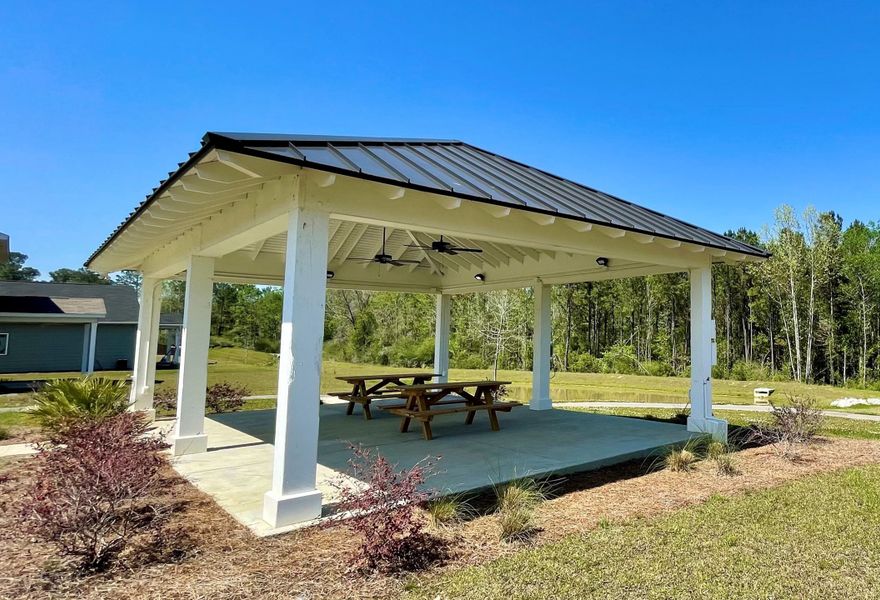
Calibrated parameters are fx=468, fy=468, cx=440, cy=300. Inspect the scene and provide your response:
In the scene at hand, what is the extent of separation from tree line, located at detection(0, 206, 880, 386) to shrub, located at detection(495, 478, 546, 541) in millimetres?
22444

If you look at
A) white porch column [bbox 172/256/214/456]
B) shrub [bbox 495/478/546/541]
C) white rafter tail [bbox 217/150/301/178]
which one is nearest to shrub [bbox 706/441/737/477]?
shrub [bbox 495/478/546/541]

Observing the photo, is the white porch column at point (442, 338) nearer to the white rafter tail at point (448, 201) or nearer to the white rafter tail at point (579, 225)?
the white rafter tail at point (579, 225)

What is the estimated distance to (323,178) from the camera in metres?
3.93

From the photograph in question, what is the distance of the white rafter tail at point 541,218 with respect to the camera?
5.24m

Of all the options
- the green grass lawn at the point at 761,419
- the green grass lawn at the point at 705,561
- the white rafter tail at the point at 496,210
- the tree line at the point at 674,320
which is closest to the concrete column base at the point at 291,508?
the green grass lawn at the point at 705,561

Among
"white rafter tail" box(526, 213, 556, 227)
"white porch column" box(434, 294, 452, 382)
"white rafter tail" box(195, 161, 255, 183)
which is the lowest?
"white porch column" box(434, 294, 452, 382)

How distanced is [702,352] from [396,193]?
637 cm

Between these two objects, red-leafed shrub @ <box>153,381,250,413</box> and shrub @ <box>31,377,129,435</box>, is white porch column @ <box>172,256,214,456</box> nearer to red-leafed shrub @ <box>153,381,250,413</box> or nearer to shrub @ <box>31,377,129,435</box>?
shrub @ <box>31,377,129,435</box>

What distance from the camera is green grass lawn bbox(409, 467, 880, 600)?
2.94 meters

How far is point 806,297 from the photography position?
2789 cm

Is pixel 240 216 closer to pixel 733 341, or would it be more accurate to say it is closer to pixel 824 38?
pixel 824 38

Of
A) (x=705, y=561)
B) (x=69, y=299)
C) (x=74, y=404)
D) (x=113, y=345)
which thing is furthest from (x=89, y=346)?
(x=705, y=561)

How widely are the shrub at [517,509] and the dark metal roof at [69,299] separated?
23.4 meters

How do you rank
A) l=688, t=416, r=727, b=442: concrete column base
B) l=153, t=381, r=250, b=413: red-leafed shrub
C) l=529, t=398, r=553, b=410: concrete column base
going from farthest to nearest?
1. l=529, t=398, r=553, b=410: concrete column base
2. l=153, t=381, r=250, b=413: red-leafed shrub
3. l=688, t=416, r=727, b=442: concrete column base
